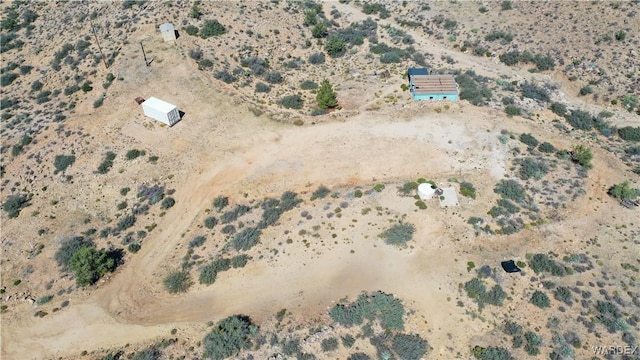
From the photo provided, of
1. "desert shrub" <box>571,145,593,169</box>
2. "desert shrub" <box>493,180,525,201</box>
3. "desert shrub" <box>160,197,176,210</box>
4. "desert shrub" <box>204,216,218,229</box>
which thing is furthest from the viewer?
"desert shrub" <box>571,145,593,169</box>

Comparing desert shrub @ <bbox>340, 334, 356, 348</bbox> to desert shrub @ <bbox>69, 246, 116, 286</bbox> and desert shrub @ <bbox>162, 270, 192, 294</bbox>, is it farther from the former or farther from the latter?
desert shrub @ <bbox>69, 246, 116, 286</bbox>

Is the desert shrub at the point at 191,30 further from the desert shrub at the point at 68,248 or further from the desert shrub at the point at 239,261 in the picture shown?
the desert shrub at the point at 239,261

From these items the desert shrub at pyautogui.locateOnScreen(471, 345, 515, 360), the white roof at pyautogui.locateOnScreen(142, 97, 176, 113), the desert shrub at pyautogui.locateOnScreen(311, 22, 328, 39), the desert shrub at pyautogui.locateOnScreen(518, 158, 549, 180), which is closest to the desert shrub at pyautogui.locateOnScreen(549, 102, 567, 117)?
the desert shrub at pyautogui.locateOnScreen(518, 158, 549, 180)

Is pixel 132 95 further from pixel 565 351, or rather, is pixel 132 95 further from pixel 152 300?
pixel 565 351

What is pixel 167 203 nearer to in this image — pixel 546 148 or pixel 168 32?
→ pixel 168 32

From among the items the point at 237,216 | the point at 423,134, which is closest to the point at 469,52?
the point at 423,134

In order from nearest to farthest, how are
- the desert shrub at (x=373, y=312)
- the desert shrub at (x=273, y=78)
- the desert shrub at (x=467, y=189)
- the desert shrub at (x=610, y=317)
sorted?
the desert shrub at (x=610, y=317) < the desert shrub at (x=373, y=312) < the desert shrub at (x=467, y=189) < the desert shrub at (x=273, y=78)

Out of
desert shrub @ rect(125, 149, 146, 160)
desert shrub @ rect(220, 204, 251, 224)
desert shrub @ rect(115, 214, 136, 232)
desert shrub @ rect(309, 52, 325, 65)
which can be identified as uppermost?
desert shrub @ rect(309, 52, 325, 65)

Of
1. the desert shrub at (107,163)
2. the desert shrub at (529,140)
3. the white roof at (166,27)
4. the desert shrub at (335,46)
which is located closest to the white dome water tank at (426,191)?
the desert shrub at (529,140)
